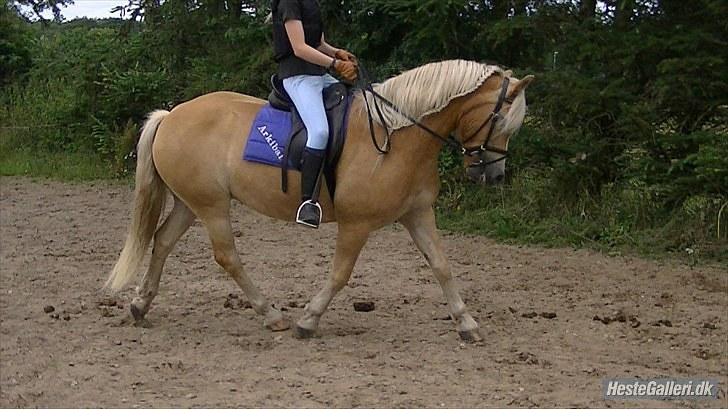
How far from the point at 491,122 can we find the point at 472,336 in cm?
127

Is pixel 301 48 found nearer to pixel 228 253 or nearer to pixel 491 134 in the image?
pixel 491 134

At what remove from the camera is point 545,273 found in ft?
24.8

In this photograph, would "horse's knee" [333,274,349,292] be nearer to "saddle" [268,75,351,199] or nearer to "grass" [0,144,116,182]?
"saddle" [268,75,351,199]

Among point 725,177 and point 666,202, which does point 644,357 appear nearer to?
point 725,177

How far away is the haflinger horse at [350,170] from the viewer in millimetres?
5211

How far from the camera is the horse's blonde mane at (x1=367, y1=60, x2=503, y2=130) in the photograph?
17.1 ft

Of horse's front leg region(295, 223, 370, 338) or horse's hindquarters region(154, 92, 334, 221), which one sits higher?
horse's hindquarters region(154, 92, 334, 221)

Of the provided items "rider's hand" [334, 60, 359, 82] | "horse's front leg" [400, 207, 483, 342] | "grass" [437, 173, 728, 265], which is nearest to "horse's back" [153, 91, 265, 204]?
"rider's hand" [334, 60, 359, 82]

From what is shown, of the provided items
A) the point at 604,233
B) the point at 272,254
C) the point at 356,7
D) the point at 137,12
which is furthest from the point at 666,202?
the point at 137,12

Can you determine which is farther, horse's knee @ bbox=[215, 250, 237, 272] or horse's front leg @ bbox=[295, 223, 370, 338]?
horse's knee @ bbox=[215, 250, 237, 272]

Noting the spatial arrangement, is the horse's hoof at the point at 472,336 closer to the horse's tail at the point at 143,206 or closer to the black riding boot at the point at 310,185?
the black riding boot at the point at 310,185

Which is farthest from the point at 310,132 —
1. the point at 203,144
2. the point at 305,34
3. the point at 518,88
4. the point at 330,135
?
the point at 518,88

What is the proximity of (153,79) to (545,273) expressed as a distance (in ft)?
26.9

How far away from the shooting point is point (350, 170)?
5348 mm
